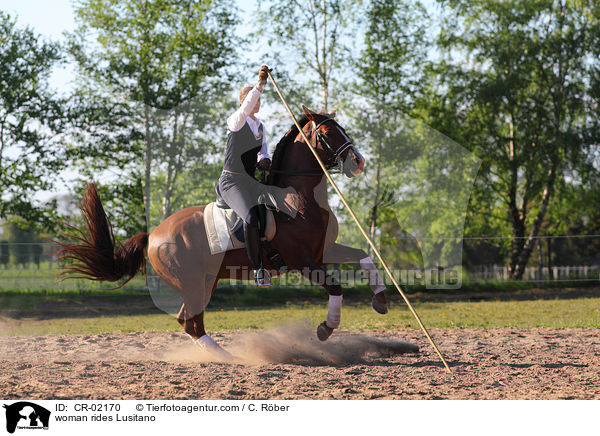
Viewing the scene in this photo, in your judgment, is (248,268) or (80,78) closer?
(248,268)

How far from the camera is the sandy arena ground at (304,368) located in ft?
16.1

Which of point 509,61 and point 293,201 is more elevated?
point 509,61

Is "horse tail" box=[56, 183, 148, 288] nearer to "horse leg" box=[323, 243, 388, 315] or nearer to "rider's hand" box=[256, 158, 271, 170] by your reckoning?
"rider's hand" box=[256, 158, 271, 170]

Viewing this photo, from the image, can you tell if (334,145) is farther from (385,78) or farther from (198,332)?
(385,78)

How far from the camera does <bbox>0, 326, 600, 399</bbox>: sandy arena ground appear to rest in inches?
194

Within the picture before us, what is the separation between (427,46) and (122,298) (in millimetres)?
14216

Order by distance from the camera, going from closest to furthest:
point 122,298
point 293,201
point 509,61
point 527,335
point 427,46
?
point 293,201
point 527,335
point 122,298
point 427,46
point 509,61

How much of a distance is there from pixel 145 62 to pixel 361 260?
1520 centimetres

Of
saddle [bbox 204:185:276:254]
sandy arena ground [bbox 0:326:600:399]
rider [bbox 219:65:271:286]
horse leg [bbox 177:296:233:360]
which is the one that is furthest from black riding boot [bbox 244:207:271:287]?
horse leg [bbox 177:296:233:360]

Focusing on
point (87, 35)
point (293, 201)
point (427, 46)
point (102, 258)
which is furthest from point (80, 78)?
point (293, 201)

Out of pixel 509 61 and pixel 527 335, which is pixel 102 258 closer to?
pixel 527 335

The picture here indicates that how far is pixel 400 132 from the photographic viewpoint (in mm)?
20016

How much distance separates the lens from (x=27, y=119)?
19.3 meters
